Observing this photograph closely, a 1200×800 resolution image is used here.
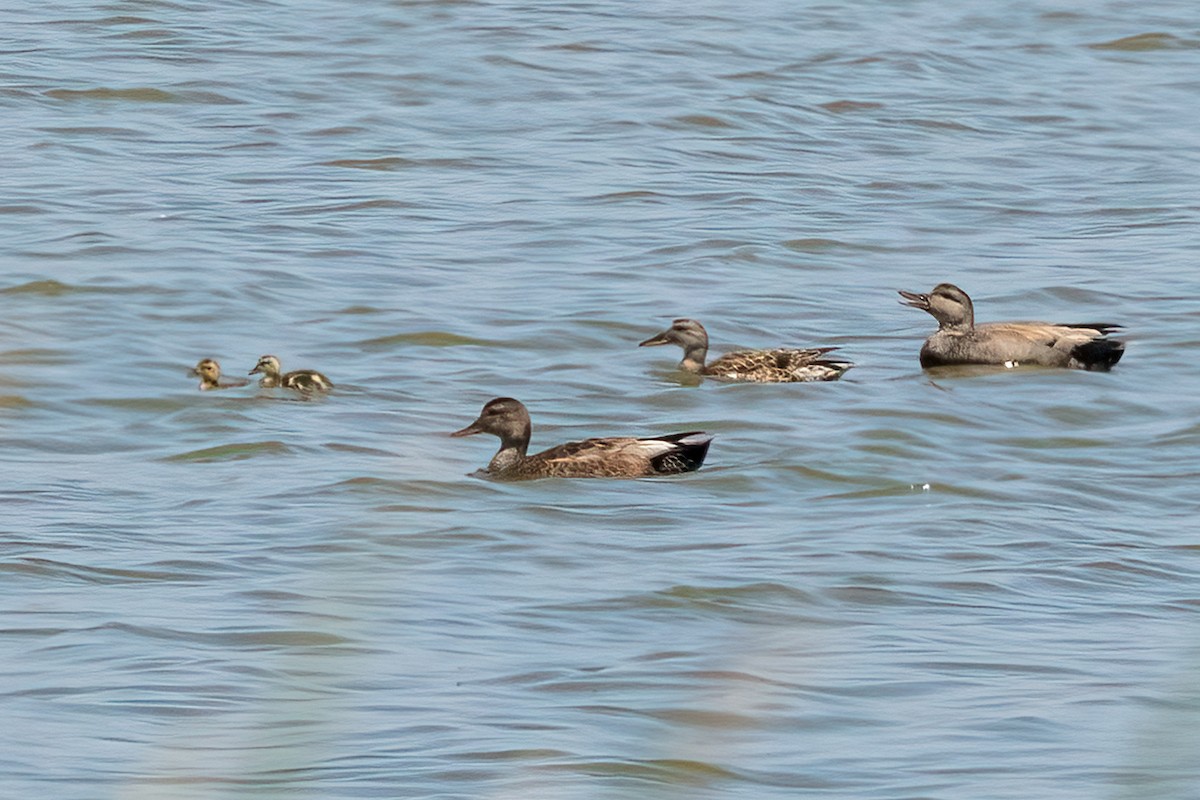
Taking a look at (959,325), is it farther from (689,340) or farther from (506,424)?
(506,424)

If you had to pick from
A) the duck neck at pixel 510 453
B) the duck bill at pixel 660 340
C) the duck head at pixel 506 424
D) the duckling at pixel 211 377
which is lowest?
the duck bill at pixel 660 340

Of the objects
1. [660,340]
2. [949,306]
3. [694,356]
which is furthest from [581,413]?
[949,306]

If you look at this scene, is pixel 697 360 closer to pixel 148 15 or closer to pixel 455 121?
pixel 455 121

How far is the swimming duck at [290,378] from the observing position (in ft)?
42.2

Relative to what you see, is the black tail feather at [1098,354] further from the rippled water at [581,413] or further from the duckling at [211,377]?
the duckling at [211,377]

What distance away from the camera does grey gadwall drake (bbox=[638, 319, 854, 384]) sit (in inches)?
534

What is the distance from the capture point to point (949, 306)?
15.0m

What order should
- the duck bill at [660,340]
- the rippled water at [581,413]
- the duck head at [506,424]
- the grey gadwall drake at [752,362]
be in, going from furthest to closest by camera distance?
1. the duck bill at [660,340]
2. the grey gadwall drake at [752,362]
3. the duck head at [506,424]
4. the rippled water at [581,413]

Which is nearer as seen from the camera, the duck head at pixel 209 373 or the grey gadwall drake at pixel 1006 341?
the duck head at pixel 209 373

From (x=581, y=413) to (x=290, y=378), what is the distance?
1463 millimetres

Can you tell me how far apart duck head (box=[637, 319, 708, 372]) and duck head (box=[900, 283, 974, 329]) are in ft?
5.05

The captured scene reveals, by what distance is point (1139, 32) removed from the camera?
1133 inches

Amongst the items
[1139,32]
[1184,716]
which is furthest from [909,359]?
[1139,32]

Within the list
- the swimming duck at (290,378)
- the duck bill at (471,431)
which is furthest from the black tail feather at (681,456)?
the swimming duck at (290,378)
